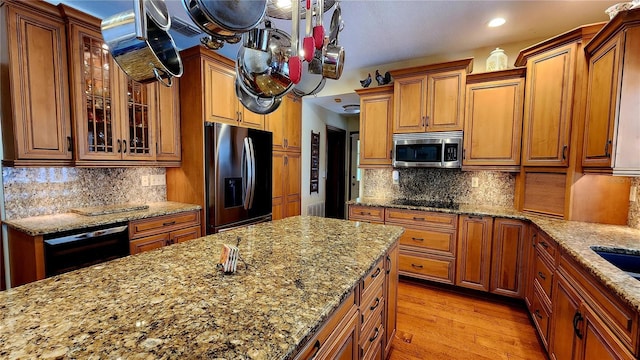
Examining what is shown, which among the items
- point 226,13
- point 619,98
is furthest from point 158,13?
point 619,98

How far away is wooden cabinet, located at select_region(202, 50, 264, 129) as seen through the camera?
278 cm

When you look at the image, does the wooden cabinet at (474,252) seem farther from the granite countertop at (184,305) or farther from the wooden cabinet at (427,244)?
the granite countertop at (184,305)

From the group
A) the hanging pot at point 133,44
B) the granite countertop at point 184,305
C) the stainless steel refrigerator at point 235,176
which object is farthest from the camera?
the stainless steel refrigerator at point 235,176

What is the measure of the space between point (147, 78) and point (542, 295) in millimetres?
2862

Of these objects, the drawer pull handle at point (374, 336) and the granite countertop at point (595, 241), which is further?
the drawer pull handle at point (374, 336)

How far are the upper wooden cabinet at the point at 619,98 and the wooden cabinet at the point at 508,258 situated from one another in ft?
2.89

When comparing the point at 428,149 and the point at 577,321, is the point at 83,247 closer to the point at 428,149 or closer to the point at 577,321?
the point at 577,321

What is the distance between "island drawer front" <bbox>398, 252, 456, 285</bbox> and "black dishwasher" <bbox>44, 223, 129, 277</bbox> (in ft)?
8.31

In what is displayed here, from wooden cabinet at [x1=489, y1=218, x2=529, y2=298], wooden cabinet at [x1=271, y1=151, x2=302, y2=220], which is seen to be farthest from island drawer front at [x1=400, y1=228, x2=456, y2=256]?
wooden cabinet at [x1=271, y1=151, x2=302, y2=220]

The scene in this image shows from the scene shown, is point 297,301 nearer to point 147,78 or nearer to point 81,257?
point 147,78

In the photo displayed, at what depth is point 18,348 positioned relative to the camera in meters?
0.64

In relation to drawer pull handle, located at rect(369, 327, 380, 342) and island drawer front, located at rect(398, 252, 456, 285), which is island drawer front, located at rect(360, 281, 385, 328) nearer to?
drawer pull handle, located at rect(369, 327, 380, 342)

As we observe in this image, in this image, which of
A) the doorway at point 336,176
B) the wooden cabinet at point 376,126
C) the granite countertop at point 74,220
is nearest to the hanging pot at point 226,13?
the granite countertop at point 74,220

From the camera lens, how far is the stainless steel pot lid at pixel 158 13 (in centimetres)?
104
